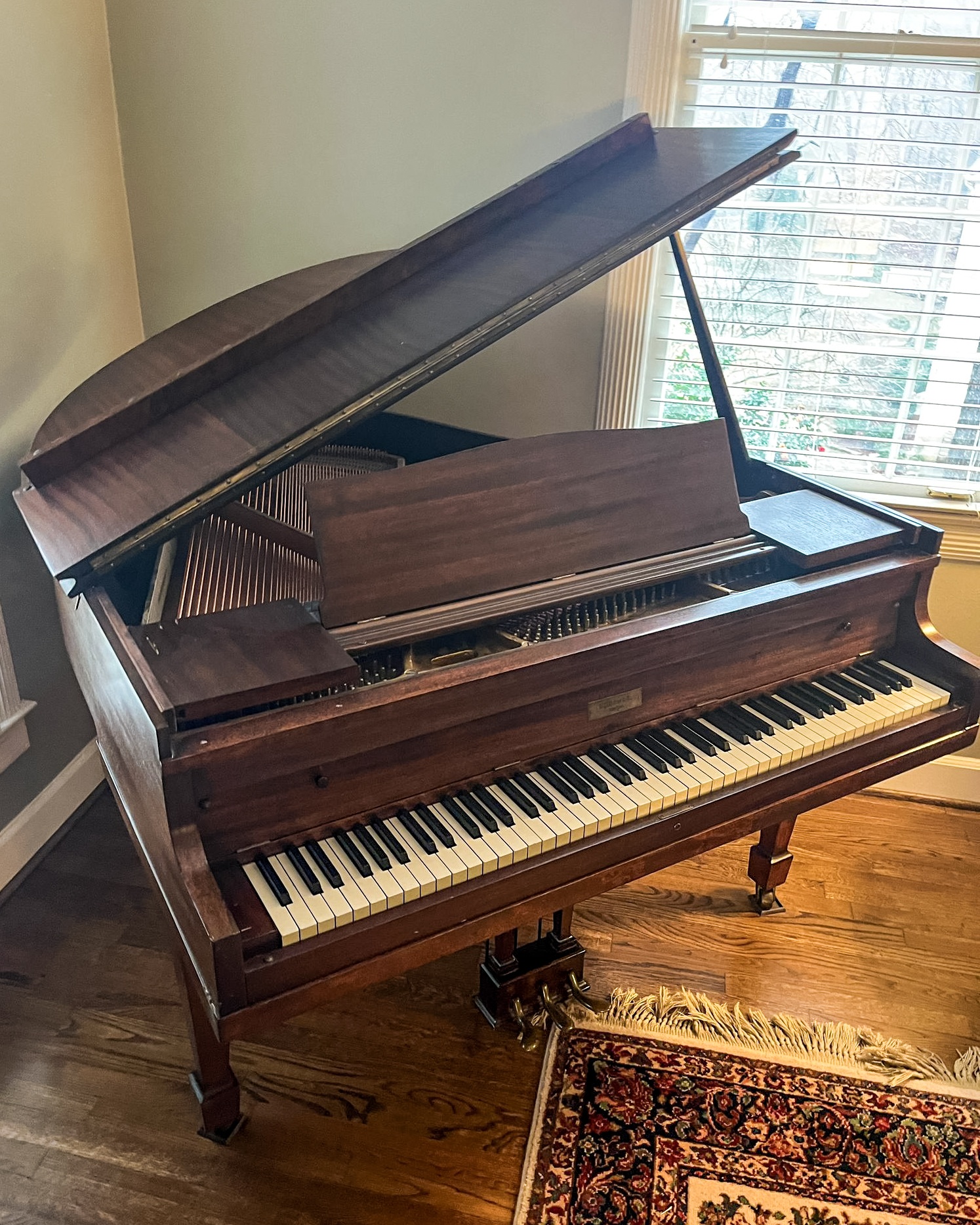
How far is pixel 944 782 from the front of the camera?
116 inches

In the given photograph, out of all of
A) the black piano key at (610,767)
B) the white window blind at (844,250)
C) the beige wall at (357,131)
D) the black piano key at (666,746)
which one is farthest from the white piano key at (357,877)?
the white window blind at (844,250)

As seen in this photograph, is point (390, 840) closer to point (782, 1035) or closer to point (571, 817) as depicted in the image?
point (571, 817)

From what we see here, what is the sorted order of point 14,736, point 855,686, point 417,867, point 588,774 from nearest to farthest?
point 417,867 < point 588,774 < point 855,686 < point 14,736

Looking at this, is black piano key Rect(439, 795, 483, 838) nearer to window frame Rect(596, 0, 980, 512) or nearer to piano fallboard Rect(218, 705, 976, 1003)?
piano fallboard Rect(218, 705, 976, 1003)

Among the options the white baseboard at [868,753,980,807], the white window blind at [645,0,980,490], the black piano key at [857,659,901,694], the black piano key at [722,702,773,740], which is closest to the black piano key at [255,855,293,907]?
the black piano key at [722,702,773,740]

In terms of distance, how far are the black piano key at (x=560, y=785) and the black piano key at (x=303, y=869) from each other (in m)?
0.43

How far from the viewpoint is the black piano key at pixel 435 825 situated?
4.88 feet

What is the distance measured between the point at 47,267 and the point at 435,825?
1.80 meters

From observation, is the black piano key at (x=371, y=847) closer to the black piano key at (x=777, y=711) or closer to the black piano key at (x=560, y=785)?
the black piano key at (x=560, y=785)

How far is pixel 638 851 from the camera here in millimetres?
1631

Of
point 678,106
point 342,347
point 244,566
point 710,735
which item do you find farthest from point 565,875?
point 678,106

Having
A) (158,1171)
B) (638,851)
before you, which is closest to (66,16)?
(638,851)

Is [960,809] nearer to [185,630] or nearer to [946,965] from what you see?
[946,965]

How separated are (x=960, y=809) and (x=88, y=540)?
258 cm
